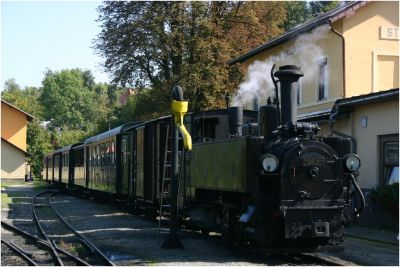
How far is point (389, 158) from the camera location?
1278 centimetres

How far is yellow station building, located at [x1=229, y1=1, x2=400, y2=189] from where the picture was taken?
12938 mm

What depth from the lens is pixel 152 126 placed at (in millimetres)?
13750

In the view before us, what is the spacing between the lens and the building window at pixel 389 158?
1245cm

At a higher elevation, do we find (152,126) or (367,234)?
(152,126)

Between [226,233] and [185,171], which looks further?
[185,171]

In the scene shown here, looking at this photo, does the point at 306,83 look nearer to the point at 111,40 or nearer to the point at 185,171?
the point at 185,171

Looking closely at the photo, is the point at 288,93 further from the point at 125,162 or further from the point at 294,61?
the point at 294,61

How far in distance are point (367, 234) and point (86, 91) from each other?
88.2 metres

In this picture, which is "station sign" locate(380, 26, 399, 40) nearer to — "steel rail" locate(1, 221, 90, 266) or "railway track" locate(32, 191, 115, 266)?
"railway track" locate(32, 191, 115, 266)

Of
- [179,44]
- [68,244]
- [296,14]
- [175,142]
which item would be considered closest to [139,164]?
[68,244]

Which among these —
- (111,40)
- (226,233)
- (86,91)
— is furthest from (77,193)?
(86,91)

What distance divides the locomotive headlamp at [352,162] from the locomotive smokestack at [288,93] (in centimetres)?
96

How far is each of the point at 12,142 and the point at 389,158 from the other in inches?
1473

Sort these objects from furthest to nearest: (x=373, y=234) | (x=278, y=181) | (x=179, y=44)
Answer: (x=179, y=44), (x=373, y=234), (x=278, y=181)
